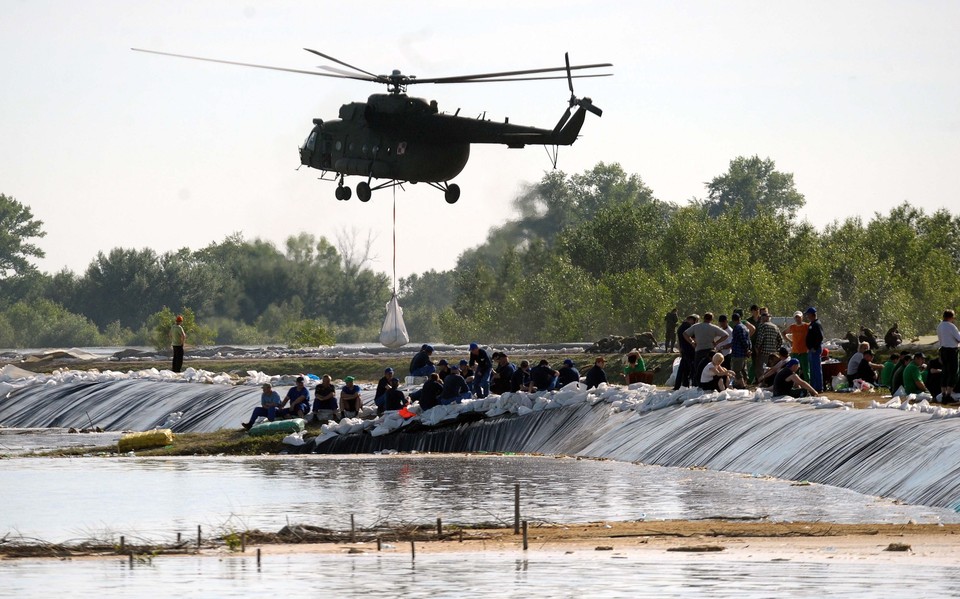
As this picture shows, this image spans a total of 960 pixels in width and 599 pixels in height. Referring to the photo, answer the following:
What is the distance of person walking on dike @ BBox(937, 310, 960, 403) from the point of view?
89.5ft

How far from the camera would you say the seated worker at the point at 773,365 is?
3025cm

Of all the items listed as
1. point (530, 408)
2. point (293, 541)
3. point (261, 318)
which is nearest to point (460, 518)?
point (293, 541)

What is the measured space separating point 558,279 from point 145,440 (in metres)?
63.4

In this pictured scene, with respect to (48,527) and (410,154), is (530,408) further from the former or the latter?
(48,527)

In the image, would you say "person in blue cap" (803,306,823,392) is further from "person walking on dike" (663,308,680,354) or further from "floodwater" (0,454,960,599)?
"person walking on dike" (663,308,680,354)

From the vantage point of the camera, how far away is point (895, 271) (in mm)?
81938

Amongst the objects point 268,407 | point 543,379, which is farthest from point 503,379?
point 268,407

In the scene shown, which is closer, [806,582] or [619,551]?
[806,582]

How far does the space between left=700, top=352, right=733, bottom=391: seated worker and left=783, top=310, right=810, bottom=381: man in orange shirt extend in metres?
1.35

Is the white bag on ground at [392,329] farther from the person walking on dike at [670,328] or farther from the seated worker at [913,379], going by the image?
the seated worker at [913,379]

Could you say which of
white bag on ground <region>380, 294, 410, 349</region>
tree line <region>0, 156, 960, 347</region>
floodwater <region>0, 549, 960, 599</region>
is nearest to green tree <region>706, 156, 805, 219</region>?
tree line <region>0, 156, 960, 347</region>

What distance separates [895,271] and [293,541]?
67417 mm

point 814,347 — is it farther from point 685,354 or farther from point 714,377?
point 685,354

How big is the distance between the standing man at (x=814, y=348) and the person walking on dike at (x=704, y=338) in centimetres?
83
